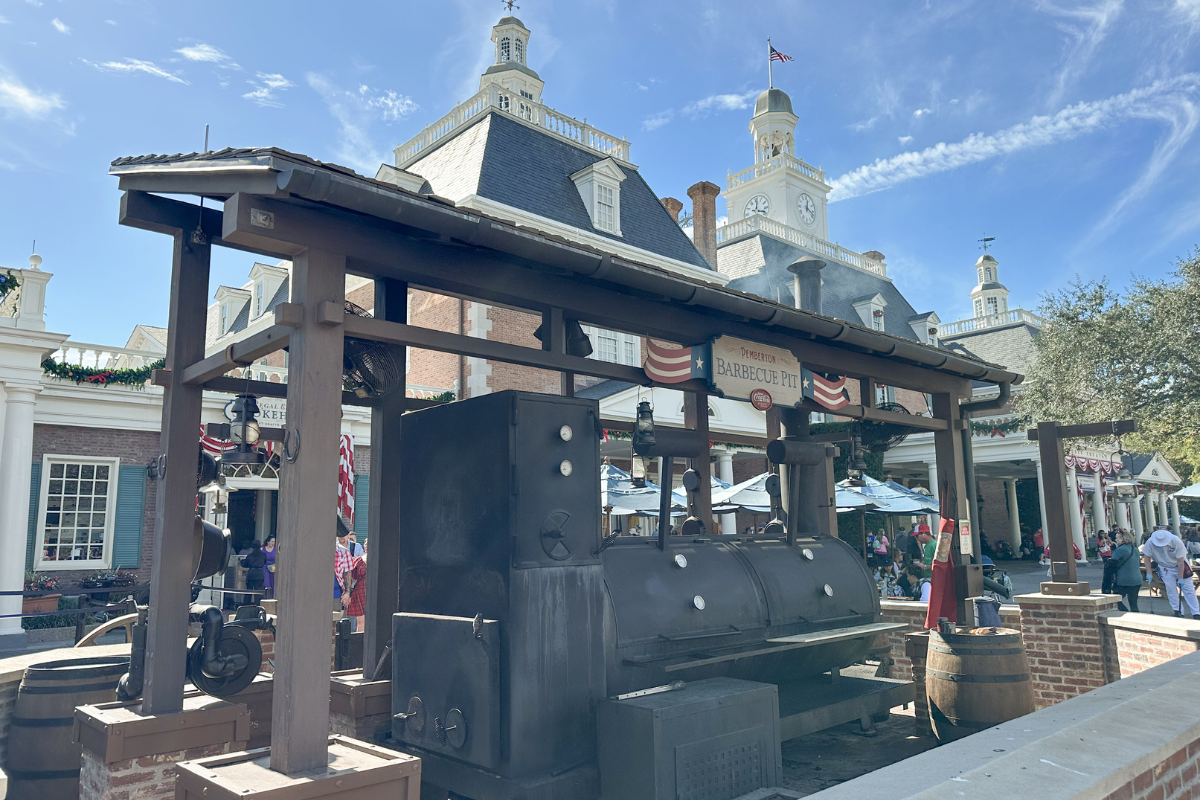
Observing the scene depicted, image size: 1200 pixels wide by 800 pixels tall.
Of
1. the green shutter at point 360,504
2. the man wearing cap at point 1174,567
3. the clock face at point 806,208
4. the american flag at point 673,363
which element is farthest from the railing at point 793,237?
the american flag at point 673,363

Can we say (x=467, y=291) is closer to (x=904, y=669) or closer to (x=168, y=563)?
(x=168, y=563)

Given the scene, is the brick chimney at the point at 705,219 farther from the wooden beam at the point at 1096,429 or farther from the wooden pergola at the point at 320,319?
the wooden pergola at the point at 320,319

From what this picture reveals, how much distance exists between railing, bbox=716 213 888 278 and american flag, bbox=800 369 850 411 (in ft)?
96.4

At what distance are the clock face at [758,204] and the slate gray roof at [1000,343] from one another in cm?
1192

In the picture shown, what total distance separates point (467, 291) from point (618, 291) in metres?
1.25

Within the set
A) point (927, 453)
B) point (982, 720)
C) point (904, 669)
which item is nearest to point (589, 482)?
point (982, 720)

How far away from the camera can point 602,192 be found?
2312cm

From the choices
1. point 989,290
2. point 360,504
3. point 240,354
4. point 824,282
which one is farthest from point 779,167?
point 240,354

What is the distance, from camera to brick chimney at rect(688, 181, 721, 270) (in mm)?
29000

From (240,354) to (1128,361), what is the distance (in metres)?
21.2

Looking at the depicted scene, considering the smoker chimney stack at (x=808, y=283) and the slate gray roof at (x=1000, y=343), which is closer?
the smoker chimney stack at (x=808, y=283)

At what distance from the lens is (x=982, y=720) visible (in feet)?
19.8

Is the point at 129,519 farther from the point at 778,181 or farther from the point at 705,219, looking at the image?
the point at 778,181

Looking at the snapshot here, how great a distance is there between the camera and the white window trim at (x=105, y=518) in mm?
15602
